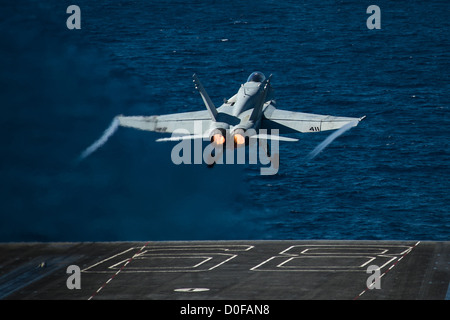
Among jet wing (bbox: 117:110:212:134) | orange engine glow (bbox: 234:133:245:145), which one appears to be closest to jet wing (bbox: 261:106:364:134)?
jet wing (bbox: 117:110:212:134)

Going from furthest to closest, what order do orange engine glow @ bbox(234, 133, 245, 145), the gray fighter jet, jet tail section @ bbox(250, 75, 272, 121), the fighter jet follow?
jet tail section @ bbox(250, 75, 272, 121), the gray fighter jet, the fighter jet, orange engine glow @ bbox(234, 133, 245, 145)

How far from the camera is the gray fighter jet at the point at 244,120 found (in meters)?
101

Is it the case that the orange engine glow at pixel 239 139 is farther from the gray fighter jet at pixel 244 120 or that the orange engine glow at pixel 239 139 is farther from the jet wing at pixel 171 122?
the jet wing at pixel 171 122

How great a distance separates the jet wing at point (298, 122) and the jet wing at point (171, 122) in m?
7.07

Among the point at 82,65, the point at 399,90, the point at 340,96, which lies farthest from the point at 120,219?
the point at 399,90

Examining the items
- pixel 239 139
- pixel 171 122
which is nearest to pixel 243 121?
pixel 239 139

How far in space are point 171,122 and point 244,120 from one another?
10.0m

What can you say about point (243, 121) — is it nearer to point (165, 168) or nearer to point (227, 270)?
point (227, 270)

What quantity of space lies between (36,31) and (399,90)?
73.3 meters

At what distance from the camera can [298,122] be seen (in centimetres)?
10669

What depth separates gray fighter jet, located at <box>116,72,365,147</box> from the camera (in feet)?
332

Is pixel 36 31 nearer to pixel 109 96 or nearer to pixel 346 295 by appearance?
pixel 109 96

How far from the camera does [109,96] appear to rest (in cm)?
15000

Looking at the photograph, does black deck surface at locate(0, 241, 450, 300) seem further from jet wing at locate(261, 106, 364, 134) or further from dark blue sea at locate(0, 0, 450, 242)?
jet wing at locate(261, 106, 364, 134)
